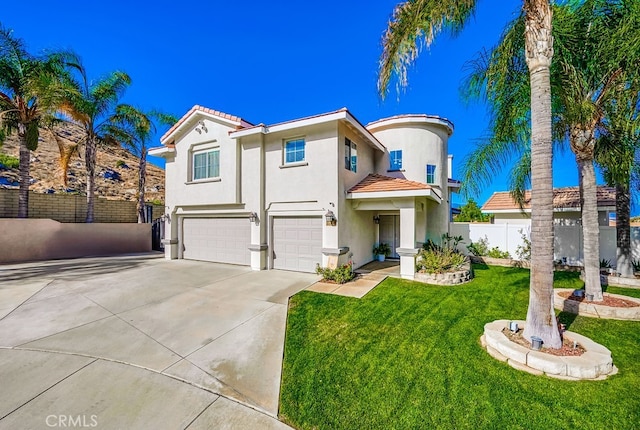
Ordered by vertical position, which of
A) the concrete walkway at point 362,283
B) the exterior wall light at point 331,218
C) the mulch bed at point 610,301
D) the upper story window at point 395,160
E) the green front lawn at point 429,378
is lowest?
the green front lawn at point 429,378

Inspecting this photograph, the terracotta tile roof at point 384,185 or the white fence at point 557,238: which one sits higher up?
the terracotta tile roof at point 384,185

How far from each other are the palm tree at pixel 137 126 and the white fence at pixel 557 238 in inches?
777

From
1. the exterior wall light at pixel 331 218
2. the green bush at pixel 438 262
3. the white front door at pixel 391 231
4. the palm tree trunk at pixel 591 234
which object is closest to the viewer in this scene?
the palm tree trunk at pixel 591 234

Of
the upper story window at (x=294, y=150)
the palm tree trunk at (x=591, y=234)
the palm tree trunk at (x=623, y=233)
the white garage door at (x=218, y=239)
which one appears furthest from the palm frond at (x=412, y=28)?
the palm tree trunk at (x=623, y=233)

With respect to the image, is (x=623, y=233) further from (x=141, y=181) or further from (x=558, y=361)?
(x=141, y=181)

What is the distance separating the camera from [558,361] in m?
3.92

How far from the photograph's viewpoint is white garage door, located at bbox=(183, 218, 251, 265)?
1212 centimetres

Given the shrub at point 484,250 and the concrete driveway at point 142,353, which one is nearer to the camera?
the concrete driveway at point 142,353

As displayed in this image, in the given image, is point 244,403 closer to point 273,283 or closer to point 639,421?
point 639,421

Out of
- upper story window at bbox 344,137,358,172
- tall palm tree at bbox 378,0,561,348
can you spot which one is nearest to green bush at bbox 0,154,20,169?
upper story window at bbox 344,137,358,172

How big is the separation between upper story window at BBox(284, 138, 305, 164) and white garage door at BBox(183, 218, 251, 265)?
11.5ft

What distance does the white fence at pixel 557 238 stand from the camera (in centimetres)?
1071

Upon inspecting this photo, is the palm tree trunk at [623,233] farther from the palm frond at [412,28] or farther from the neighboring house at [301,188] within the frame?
the palm frond at [412,28]

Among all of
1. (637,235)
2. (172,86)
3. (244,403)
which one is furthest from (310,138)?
(172,86)
